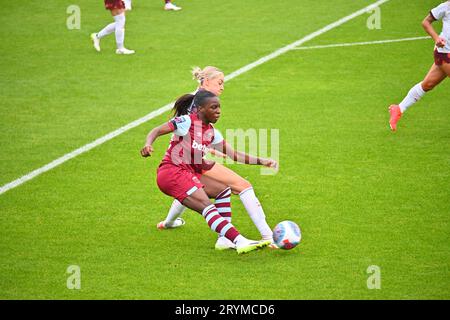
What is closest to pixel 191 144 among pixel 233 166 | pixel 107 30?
pixel 233 166

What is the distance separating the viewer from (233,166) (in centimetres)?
1216

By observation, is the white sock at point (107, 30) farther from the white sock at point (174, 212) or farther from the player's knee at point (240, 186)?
the player's knee at point (240, 186)

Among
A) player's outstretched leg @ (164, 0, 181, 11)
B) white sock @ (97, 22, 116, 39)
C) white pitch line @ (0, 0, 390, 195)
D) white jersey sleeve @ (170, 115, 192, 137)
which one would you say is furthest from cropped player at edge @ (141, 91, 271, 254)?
player's outstretched leg @ (164, 0, 181, 11)

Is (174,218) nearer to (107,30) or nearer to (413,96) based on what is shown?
(413,96)

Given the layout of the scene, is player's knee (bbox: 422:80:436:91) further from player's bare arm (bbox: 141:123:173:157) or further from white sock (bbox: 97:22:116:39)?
white sock (bbox: 97:22:116:39)

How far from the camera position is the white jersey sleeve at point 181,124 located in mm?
8789

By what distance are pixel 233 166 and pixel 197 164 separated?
305 centimetres

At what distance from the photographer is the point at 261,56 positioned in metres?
17.8

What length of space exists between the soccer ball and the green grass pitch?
15cm

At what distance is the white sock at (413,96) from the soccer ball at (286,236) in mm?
→ 5123

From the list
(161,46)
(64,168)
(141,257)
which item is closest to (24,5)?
(161,46)

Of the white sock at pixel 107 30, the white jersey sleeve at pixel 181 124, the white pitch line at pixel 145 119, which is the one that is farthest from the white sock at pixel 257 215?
the white sock at pixel 107 30

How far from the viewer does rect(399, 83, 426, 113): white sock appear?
43.0 ft
